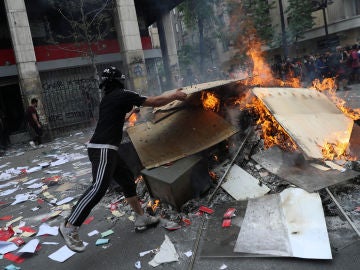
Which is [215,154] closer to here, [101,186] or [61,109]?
[101,186]

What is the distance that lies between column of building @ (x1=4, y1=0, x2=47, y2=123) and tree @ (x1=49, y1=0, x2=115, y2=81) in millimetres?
1132

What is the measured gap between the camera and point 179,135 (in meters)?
4.86

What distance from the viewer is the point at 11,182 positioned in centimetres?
773

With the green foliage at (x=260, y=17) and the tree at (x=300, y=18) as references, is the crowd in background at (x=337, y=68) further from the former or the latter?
the green foliage at (x=260, y=17)

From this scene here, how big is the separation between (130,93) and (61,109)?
491 inches

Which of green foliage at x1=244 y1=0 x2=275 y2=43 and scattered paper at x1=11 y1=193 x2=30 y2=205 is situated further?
green foliage at x1=244 y1=0 x2=275 y2=43

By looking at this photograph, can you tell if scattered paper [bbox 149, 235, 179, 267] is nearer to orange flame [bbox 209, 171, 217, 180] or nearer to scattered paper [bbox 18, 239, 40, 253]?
orange flame [bbox 209, 171, 217, 180]

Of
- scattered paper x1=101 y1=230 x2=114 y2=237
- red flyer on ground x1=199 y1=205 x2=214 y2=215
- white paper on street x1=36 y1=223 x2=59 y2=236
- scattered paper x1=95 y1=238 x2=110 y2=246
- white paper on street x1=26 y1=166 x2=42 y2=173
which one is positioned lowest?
scattered paper x1=95 y1=238 x2=110 y2=246

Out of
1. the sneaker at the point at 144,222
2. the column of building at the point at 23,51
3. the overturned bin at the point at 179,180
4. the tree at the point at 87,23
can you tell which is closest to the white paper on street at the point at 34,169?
the overturned bin at the point at 179,180

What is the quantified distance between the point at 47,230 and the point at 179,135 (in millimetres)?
2115

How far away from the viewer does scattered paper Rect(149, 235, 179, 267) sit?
339 centimetres

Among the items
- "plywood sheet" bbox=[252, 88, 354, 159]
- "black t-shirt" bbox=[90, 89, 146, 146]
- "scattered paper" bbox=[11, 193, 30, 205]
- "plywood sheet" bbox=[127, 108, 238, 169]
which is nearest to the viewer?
"black t-shirt" bbox=[90, 89, 146, 146]

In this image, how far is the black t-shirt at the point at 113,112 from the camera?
3.74 meters

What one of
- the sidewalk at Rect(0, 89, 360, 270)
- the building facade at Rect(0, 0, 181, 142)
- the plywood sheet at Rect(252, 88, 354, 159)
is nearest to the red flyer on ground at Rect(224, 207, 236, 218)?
the sidewalk at Rect(0, 89, 360, 270)
